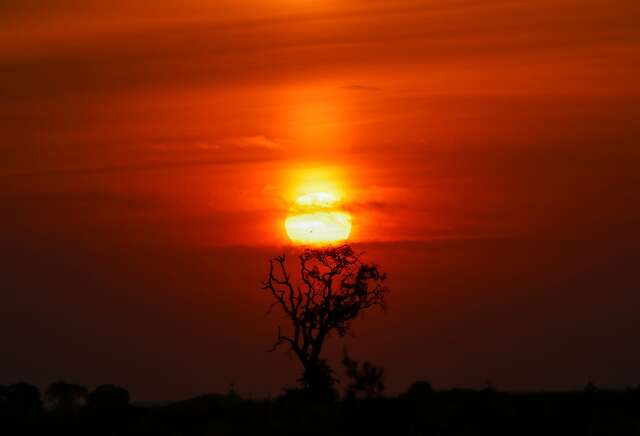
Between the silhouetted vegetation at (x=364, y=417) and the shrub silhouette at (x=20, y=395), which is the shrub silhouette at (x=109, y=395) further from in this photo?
the silhouetted vegetation at (x=364, y=417)

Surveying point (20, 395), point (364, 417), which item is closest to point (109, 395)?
point (20, 395)

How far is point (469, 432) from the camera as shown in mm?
54375

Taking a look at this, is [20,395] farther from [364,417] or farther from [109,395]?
[364,417]

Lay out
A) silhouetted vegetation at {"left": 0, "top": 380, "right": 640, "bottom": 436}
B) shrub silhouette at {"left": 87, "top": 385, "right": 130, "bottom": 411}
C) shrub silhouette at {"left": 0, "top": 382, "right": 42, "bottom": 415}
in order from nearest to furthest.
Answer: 1. silhouetted vegetation at {"left": 0, "top": 380, "right": 640, "bottom": 436}
2. shrub silhouette at {"left": 87, "top": 385, "right": 130, "bottom": 411}
3. shrub silhouette at {"left": 0, "top": 382, "right": 42, "bottom": 415}

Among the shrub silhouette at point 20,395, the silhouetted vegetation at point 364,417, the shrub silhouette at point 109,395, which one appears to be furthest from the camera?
the shrub silhouette at point 20,395

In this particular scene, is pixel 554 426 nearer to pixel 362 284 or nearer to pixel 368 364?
pixel 368 364

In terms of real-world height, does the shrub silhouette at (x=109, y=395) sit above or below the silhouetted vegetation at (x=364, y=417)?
above

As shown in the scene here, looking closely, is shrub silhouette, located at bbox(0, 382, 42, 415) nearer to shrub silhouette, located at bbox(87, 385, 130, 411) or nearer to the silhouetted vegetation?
shrub silhouette, located at bbox(87, 385, 130, 411)

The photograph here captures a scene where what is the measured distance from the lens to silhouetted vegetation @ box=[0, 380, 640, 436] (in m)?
55.5

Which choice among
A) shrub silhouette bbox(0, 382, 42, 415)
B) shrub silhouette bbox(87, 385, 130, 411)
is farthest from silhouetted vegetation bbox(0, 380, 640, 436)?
shrub silhouette bbox(0, 382, 42, 415)

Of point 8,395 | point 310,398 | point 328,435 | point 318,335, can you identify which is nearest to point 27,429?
point 328,435

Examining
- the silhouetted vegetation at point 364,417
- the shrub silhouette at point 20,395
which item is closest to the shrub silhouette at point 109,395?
the shrub silhouette at point 20,395

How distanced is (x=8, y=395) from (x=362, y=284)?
22102 millimetres

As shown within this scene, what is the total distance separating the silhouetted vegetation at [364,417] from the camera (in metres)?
55.5
